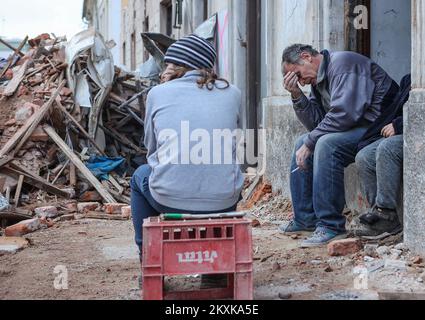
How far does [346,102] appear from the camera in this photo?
16.6 feet

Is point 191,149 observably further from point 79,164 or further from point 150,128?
Result: point 79,164

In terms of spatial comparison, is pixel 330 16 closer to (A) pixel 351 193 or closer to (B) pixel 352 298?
(A) pixel 351 193

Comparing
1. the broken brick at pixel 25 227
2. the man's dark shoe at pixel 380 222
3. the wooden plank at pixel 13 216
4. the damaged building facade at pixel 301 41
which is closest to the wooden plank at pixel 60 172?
the wooden plank at pixel 13 216

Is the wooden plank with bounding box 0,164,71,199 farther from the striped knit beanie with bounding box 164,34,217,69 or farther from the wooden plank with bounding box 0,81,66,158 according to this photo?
the striped knit beanie with bounding box 164,34,217,69

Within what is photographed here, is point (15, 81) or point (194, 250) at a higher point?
point (15, 81)

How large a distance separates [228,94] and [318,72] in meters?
1.78

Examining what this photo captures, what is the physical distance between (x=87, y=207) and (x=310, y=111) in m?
3.96

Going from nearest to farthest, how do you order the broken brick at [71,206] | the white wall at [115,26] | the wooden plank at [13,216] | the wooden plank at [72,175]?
1. the wooden plank at [13,216]
2. the broken brick at [71,206]
3. the wooden plank at [72,175]
4. the white wall at [115,26]

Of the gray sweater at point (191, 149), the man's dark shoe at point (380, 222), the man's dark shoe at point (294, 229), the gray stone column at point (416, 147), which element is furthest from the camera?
the man's dark shoe at point (294, 229)

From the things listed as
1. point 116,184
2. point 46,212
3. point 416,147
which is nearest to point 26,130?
point 116,184

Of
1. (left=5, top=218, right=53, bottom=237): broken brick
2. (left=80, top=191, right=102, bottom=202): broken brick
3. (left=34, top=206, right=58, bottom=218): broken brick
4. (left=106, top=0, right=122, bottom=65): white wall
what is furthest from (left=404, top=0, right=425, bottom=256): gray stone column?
(left=106, top=0, right=122, bottom=65): white wall

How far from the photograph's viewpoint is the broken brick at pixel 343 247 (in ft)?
15.7

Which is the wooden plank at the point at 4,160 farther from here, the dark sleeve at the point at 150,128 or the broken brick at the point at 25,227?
the dark sleeve at the point at 150,128

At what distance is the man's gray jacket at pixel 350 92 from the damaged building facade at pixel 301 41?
371 mm
